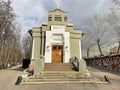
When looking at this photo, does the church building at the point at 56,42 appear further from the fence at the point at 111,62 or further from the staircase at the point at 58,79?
the staircase at the point at 58,79

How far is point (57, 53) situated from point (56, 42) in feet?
5.19

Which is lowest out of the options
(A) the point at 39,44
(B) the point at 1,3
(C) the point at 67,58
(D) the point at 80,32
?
(C) the point at 67,58

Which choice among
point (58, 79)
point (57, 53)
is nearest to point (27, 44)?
point (57, 53)

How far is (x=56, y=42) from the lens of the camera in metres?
25.5

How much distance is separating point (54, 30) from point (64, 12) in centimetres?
399

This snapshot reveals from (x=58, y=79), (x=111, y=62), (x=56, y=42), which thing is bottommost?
(x=58, y=79)

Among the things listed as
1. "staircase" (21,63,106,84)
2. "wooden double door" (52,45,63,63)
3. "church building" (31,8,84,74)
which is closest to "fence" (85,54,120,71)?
"church building" (31,8,84,74)

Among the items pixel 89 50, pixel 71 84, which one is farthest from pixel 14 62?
pixel 71 84

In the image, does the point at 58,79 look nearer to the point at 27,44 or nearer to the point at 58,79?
the point at 58,79

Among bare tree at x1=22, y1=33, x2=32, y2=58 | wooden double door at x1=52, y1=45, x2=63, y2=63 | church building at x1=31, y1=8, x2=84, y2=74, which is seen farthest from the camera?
bare tree at x1=22, y1=33, x2=32, y2=58

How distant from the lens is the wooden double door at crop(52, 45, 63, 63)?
83.6ft

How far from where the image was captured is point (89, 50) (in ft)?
191

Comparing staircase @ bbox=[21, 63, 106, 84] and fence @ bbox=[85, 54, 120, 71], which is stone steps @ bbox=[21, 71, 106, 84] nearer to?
staircase @ bbox=[21, 63, 106, 84]

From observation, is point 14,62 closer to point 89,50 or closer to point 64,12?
point 89,50
